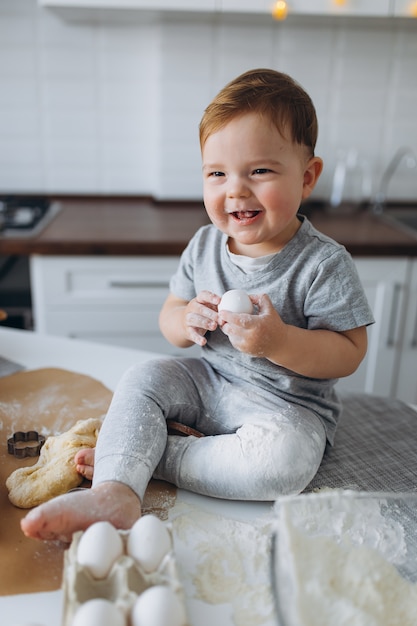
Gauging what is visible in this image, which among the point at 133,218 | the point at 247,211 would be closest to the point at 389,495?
the point at 247,211

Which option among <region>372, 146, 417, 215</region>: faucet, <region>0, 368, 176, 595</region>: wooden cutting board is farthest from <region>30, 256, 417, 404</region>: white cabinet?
<region>0, 368, 176, 595</region>: wooden cutting board

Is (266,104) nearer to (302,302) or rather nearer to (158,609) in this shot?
(302,302)

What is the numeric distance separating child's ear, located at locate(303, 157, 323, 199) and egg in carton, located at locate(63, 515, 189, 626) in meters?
0.54

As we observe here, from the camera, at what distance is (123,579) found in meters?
0.52

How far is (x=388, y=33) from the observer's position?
2.01 metres

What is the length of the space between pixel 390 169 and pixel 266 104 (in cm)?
152

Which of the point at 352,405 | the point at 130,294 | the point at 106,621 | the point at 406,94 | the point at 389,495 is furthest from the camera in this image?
the point at 406,94

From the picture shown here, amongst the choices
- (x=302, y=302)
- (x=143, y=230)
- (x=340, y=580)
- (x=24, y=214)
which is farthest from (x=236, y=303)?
(x=24, y=214)

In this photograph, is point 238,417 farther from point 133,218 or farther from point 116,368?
point 133,218

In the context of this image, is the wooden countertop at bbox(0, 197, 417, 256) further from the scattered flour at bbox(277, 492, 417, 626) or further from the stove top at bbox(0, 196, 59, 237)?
the scattered flour at bbox(277, 492, 417, 626)

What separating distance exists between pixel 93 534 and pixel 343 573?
0.23 m

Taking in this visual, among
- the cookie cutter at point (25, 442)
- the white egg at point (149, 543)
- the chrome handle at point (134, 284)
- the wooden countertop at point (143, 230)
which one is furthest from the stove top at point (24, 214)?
the white egg at point (149, 543)

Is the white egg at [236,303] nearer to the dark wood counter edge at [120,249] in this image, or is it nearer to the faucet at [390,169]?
the dark wood counter edge at [120,249]

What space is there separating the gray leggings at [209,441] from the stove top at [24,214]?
979 millimetres
